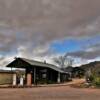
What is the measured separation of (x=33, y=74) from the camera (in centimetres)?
5312

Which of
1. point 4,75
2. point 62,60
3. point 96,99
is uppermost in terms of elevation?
point 62,60

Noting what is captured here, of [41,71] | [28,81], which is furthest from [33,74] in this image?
[28,81]

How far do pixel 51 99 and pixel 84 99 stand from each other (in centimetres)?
231

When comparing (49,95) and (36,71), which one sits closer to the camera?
(49,95)

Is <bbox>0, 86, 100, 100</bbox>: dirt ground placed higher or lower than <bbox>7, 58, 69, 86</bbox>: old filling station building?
lower

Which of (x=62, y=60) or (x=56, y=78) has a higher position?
(x=62, y=60)

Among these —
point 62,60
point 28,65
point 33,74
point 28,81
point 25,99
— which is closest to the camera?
point 25,99

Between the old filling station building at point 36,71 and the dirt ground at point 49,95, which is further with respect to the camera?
the old filling station building at point 36,71

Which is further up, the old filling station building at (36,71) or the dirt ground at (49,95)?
the old filling station building at (36,71)

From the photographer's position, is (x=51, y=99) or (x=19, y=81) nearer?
(x=51, y=99)

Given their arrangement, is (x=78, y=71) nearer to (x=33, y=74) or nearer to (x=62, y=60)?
(x=62, y=60)

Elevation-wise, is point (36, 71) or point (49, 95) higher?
point (36, 71)

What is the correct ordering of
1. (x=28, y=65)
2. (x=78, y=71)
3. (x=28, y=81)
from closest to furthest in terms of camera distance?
(x=28, y=81), (x=28, y=65), (x=78, y=71)

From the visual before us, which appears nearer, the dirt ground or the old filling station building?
the dirt ground
